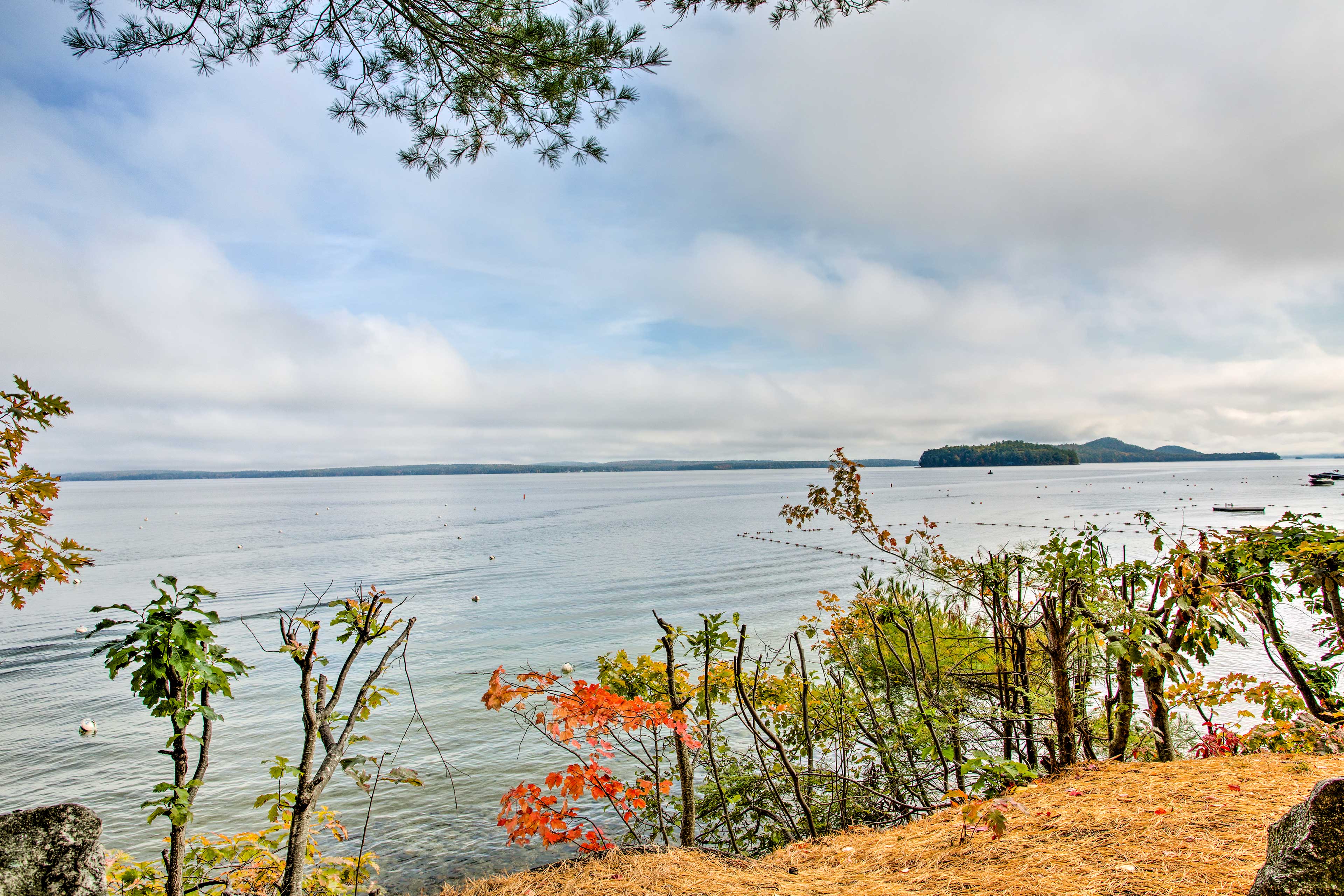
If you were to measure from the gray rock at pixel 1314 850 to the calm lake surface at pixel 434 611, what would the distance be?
6.60m

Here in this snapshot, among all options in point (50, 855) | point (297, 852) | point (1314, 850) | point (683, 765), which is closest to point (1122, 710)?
point (1314, 850)

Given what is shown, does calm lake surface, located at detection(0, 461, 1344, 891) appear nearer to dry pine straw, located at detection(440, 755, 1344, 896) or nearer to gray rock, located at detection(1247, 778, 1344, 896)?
dry pine straw, located at detection(440, 755, 1344, 896)

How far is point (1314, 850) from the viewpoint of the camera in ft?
7.28

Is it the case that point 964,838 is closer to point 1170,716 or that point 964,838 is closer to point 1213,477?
point 1170,716

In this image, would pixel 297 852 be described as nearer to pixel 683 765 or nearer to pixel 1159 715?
pixel 683 765

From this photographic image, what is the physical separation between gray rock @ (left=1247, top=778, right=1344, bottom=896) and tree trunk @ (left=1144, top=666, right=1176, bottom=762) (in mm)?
2681

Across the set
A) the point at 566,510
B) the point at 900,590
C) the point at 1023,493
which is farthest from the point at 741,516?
the point at 900,590

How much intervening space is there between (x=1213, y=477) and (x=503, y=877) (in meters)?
166

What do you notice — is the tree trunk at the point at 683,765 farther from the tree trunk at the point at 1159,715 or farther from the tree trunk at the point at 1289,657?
the tree trunk at the point at 1289,657

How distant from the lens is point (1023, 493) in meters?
83.6

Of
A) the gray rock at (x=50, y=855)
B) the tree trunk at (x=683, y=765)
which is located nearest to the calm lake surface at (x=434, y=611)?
the tree trunk at (x=683, y=765)

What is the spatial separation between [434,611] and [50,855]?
65.9 feet

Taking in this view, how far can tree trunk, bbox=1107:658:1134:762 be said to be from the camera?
4730mm

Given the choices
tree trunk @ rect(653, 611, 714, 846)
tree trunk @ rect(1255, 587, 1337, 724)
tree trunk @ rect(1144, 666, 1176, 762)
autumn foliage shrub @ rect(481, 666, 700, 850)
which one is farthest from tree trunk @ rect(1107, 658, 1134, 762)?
autumn foliage shrub @ rect(481, 666, 700, 850)
